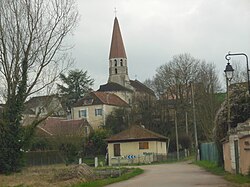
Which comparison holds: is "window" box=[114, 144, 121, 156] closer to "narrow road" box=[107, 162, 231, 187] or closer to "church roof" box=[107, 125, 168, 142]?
"church roof" box=[107, 125, 168, 142]

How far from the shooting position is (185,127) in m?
75.1

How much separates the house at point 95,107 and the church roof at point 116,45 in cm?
2348

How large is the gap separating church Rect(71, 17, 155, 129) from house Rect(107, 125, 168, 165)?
15.1 metres

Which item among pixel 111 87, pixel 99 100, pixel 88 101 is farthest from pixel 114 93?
pixel 99 100

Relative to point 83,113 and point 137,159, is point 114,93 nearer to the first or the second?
point 83,113

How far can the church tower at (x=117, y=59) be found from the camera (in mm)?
116938

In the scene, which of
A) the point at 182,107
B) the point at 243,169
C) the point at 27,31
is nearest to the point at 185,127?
the point at 182,107

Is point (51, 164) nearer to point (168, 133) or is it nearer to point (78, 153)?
point (78, 153)

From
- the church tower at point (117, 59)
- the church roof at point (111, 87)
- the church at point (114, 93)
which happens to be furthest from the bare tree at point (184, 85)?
the church tower at point (117, 59)

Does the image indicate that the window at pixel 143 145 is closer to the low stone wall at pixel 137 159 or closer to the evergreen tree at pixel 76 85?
the low stone wall at pixel 137 159

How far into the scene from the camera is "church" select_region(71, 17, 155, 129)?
91.2 meters

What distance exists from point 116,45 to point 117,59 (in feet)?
10.6

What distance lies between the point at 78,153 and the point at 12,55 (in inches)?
892

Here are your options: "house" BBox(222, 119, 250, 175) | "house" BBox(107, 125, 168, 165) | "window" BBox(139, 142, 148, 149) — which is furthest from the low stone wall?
"house" BBox(222, 119, 250, 175)
